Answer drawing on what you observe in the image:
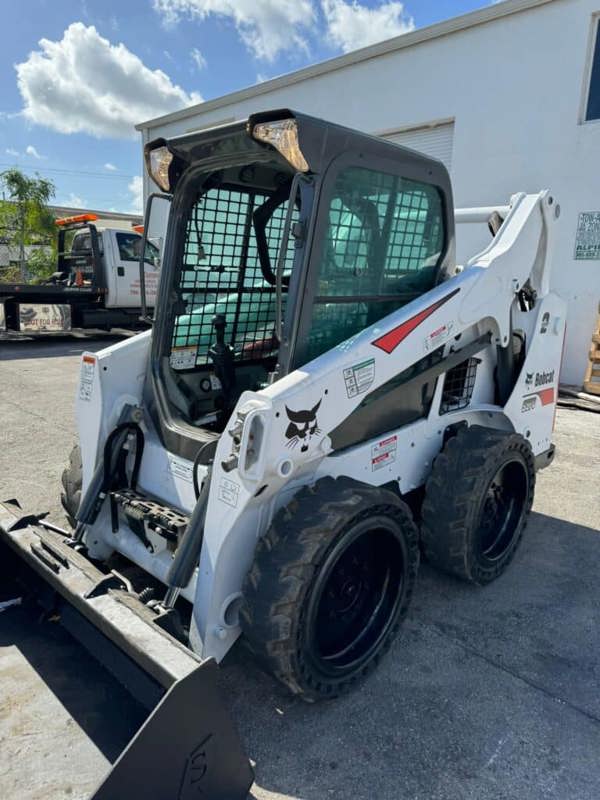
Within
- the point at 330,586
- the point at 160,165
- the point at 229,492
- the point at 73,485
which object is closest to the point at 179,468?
the point at 229,492

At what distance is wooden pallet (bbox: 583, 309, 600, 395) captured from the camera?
8.30m

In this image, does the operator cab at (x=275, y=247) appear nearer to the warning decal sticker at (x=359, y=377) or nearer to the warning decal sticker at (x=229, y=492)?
the warning decal sticker at (x=359, y=377)

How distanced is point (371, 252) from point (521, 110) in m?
7.64

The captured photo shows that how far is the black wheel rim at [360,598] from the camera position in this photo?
96.7 inches

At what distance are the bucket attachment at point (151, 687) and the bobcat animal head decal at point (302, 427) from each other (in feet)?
2.66

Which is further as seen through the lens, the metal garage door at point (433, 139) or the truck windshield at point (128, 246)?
the truck windshield at point (128, 246)

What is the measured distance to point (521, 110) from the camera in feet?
29.0

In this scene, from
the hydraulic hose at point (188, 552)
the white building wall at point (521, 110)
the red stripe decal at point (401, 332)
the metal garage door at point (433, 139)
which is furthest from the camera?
the metal garage door at point (433, 139)

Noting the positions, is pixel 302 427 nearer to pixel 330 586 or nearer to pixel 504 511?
pixel 330 586

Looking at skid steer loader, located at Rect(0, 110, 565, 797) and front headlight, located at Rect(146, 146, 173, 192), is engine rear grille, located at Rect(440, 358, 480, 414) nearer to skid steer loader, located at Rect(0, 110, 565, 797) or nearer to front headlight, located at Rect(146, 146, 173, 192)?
skid steer loader, located at Rect(0, 110, 565, 797)

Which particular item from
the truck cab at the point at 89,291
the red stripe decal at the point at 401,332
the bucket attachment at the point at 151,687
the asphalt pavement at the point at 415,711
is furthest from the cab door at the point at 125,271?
the bucket attachment at the point at 151,687

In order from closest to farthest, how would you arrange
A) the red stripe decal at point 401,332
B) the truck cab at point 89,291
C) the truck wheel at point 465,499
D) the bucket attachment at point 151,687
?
1. the bucket attachment at point 151,687
2. the red stripe decal at point 401,332
3. the truck wheel at point 465,499
4. the truck cab at point 89,291

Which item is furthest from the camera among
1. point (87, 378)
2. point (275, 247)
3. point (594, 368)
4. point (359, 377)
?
point (594, 368)

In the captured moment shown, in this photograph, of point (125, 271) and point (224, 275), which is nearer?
point (224, 275)
